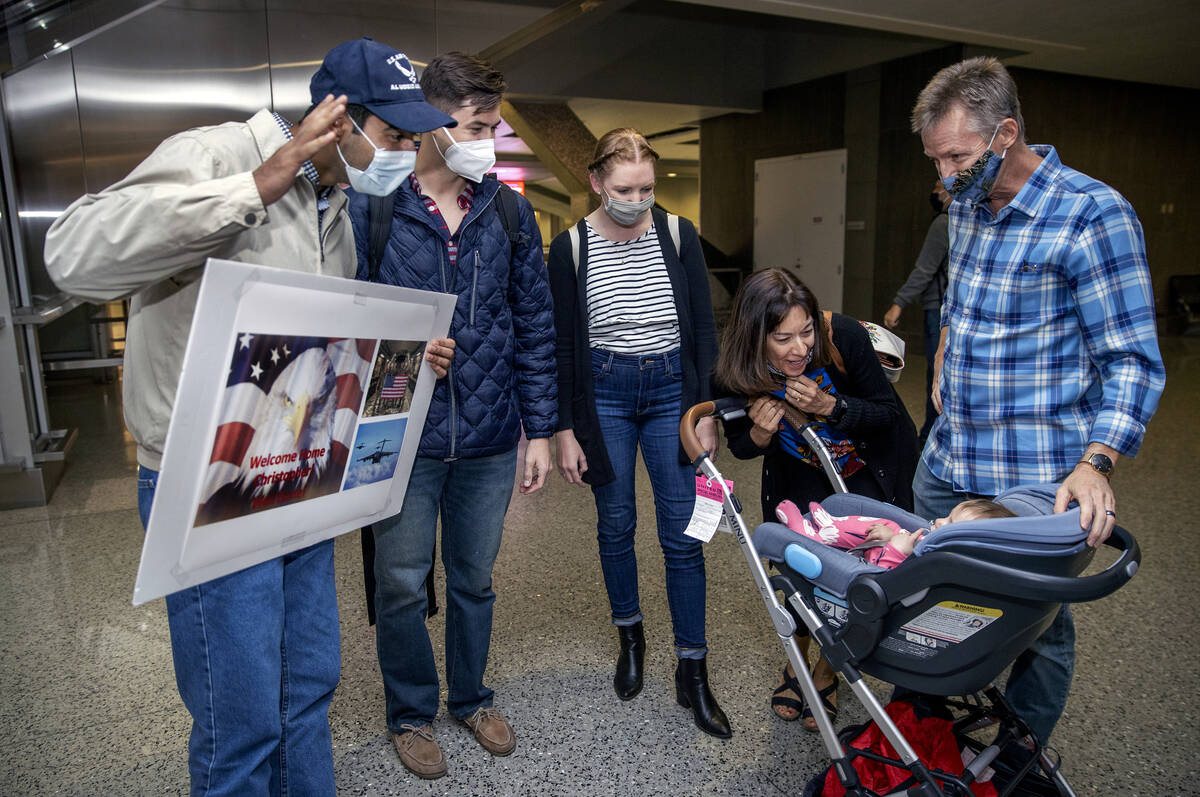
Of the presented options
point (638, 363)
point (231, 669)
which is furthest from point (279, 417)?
point (638, 363)

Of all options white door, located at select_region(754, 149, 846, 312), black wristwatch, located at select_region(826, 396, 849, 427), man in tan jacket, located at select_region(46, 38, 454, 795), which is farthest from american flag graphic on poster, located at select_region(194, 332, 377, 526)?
white door, located at select_region(754, 149, 846, 312)

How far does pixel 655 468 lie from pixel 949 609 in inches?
42.3

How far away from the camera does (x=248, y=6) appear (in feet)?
17.4

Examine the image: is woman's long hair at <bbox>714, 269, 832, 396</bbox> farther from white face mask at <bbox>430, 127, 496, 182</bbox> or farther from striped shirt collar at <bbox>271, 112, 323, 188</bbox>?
striped shirt collar at <bbox>271, 112, 323, 188</bbox>

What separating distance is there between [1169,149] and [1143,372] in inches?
526

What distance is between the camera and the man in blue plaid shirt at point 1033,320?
5.03ft

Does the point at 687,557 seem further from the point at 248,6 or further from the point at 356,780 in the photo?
the point at 248,6

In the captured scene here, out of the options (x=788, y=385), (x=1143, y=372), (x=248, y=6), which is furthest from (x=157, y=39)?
(x=1143, y=372)

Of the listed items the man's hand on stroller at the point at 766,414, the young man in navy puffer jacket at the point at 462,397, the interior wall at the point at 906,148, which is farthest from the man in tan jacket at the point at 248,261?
the interior wall at the point at 906,148

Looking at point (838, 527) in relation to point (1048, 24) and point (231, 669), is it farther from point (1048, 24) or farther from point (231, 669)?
point (1048, 24)

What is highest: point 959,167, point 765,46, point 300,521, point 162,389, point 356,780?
point 765,46

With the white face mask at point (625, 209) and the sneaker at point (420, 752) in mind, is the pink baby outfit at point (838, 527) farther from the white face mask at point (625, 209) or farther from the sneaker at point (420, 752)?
the sneaker at point (420, 752)

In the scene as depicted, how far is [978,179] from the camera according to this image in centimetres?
165

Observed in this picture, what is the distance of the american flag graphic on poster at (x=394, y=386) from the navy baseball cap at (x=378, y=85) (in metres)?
0.50
